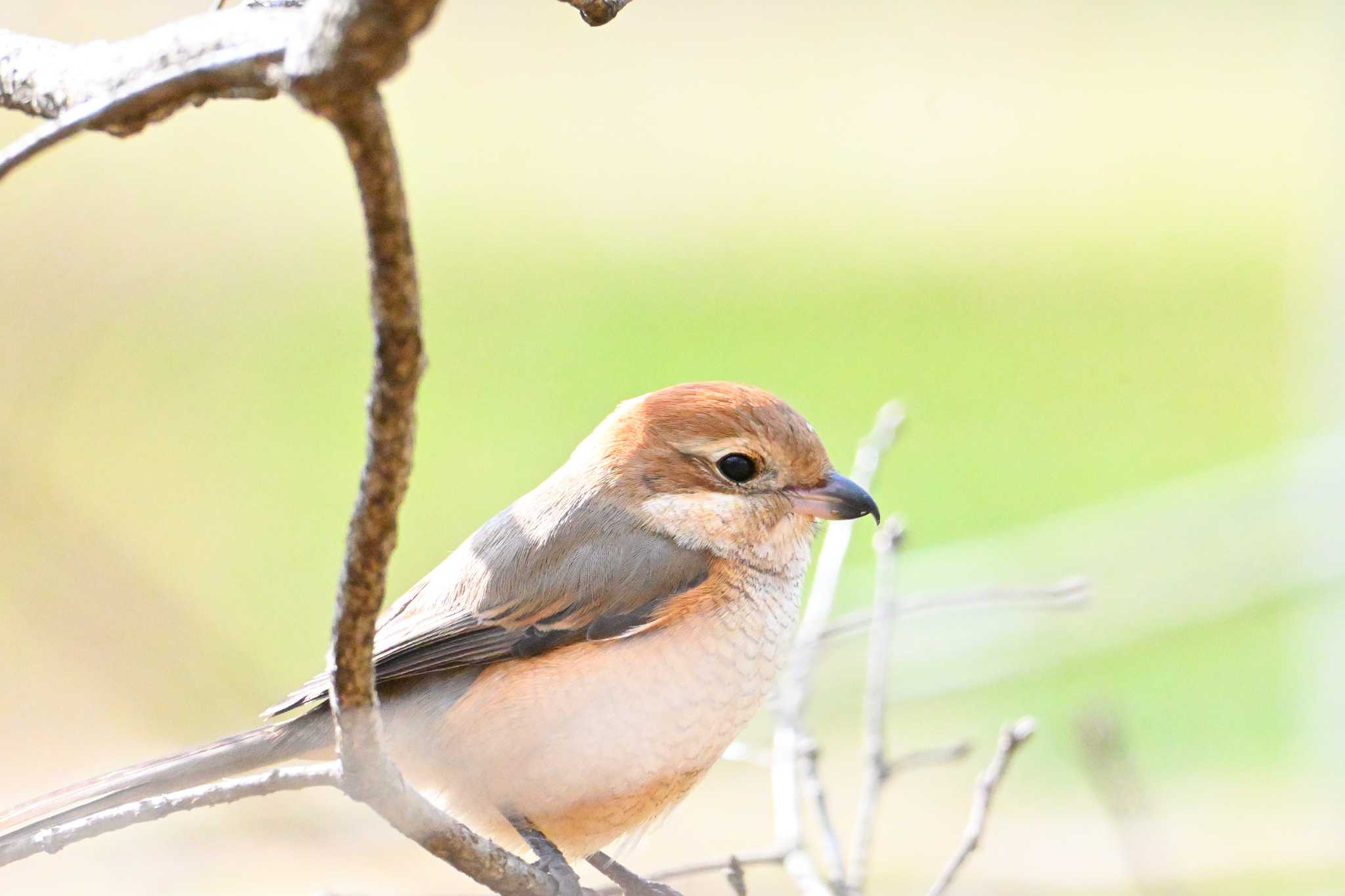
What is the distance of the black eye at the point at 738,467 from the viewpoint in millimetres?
3018

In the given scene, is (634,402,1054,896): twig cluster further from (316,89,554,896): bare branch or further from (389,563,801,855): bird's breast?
(316,89,554,896): bare branch

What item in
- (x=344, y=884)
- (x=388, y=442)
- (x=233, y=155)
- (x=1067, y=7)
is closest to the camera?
(x=388, y=442)

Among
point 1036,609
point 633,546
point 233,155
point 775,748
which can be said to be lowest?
point 775,748

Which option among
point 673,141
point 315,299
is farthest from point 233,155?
point 673,141

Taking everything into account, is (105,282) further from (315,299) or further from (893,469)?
(893,469)

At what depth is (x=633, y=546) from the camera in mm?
2938

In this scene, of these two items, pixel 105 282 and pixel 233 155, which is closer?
pixel 105 282

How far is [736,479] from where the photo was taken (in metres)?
3.03

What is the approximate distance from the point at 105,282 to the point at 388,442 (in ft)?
32.1

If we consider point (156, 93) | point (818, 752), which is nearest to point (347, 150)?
point (156, 93)

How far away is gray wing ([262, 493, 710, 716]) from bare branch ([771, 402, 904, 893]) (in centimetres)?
37

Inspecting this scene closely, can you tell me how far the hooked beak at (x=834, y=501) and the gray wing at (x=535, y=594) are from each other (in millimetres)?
253

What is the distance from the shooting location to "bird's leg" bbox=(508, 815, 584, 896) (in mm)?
2482

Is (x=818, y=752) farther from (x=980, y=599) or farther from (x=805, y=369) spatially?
(x=805, y=369)
